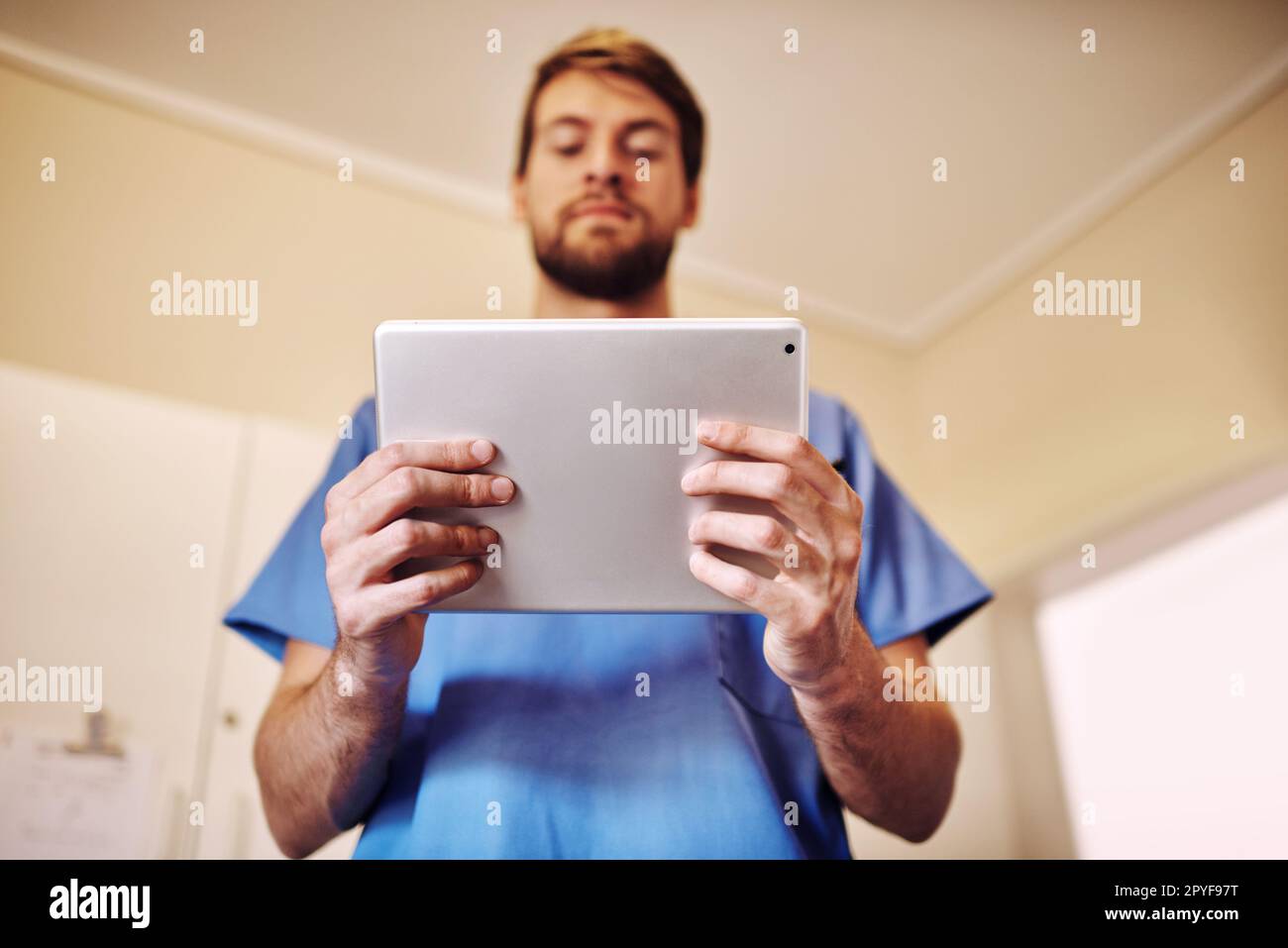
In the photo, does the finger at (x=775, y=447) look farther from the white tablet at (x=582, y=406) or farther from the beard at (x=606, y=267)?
the beard at (x=606, y=267)

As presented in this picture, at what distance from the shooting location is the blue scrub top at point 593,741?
0.71 m

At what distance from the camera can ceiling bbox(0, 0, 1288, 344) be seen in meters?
1.59

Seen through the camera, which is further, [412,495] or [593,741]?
[593,741]

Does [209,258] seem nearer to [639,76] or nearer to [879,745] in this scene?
[639,76]

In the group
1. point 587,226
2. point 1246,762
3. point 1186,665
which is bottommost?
point 1246,762

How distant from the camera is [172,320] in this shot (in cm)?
151

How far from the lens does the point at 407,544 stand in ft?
1.93

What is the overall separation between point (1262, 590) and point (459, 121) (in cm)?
162

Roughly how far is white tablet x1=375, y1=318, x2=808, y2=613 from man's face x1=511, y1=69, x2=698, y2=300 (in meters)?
0.43

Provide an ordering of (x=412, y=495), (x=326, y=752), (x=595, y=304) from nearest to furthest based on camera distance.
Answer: (x=412, y=495) → (x=326, y=752) → (x=595, y=304)

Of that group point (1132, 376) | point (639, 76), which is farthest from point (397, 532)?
point (1132, 376)

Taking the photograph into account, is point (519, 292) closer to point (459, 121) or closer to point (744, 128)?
point (459, 121)

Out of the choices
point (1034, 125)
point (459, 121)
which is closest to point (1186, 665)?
point (1034, 125)

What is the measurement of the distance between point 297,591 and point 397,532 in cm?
34
